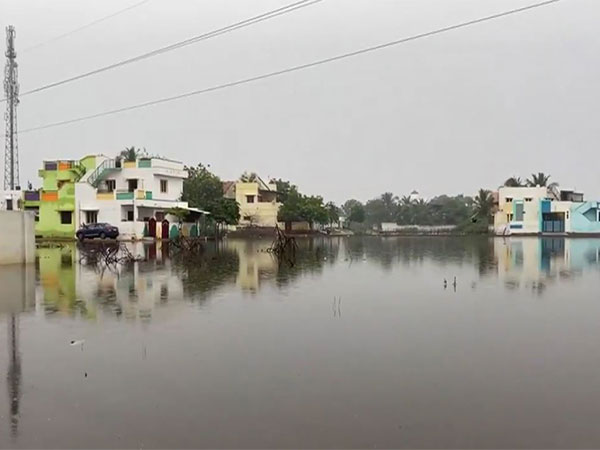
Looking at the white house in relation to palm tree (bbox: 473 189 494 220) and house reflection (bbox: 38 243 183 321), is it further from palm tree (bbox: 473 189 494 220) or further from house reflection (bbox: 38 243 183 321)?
palm tree (bbox: 473 189 494 220)

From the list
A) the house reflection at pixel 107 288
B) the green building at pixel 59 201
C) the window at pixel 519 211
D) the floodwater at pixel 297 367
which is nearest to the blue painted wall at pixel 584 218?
the window at pixel 519 211

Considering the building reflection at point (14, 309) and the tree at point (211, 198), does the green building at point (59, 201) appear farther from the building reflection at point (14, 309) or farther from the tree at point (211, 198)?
the building reflection at point (14, 309)

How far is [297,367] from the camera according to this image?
7320 millimetres

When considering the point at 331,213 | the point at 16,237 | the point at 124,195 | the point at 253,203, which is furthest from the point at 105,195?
the point at 331,213

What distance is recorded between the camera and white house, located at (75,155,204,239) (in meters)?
42.5

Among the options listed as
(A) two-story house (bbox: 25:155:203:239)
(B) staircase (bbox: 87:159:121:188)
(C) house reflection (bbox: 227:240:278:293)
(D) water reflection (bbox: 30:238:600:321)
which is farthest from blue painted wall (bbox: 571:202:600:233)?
(C) house reflection (bbox: 227:240:278:293)

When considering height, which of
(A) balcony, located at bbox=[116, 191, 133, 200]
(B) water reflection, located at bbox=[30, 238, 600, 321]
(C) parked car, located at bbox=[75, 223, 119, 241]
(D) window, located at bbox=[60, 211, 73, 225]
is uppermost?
(A) balcony, located at bbox=[116, 191, 133, 200]

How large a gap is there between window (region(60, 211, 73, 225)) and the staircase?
111 inches

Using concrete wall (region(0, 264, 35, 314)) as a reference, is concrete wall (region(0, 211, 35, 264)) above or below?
above

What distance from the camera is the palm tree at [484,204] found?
217 feet

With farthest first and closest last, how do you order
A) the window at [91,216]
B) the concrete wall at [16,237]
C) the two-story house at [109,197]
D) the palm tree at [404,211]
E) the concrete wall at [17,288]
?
1. the palm tree at [404,211]
2. the window at [91,216]
3. the two-story house at [109,197]
4. the concrete wall at [16,237]
5. the concrete wall at [17,288]

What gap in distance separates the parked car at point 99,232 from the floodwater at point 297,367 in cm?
2600

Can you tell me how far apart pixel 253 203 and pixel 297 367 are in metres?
55.9

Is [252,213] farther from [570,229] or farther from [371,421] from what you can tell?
[371,421]
